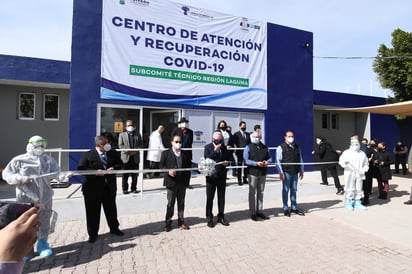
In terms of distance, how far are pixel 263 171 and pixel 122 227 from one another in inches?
127

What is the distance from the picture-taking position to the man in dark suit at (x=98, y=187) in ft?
16.4

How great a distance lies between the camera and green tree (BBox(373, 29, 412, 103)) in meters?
16.3

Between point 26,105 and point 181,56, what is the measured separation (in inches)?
250

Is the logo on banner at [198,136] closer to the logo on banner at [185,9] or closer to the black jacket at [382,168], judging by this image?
the logo on banner at [185,9]

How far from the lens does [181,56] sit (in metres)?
9.94

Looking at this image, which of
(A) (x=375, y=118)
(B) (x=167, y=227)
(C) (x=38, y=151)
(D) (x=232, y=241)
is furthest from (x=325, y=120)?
(C) (x=38, y=151)

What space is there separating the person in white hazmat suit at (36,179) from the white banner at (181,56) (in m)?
4.55

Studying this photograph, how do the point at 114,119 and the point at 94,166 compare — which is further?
the point at 114,119

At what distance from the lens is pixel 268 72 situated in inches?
455

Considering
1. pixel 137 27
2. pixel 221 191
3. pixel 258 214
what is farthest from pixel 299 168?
pixel 137 27

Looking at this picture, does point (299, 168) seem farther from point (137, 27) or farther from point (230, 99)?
point (137, 27)

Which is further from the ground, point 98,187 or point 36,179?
point 36,179

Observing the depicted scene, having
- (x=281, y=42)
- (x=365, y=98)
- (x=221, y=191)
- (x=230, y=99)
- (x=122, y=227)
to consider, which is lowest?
(x=122, y=227)

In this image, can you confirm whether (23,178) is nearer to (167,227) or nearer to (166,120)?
(167,227)
